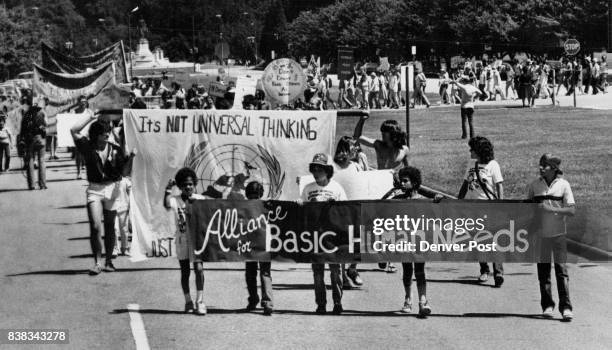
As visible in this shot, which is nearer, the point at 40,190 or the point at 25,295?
the point at 25,295

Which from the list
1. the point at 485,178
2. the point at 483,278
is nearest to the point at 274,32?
the point at 483,278

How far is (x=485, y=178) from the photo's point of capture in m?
14.4

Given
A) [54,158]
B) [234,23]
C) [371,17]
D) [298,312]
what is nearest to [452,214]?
[298,312]

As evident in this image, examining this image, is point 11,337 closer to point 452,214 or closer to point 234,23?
point 452,214

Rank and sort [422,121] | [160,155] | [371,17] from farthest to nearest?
[371,17]
[422,121]
[160,155]

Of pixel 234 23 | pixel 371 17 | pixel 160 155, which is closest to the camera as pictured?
pixel 160 155

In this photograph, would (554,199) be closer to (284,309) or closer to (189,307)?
(284,309)

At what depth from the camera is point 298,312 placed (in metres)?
12.9

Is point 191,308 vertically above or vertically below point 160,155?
below

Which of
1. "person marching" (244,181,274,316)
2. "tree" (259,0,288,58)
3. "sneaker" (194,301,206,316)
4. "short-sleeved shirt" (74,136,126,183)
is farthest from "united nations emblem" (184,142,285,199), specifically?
"tree" (259,0,288,58)

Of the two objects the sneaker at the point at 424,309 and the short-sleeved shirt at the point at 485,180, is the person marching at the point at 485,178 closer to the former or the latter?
the short-sleeved shirt at the point at 485,180

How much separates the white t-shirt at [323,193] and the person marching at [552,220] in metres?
1.91

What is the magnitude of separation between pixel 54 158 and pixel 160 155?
21559mm

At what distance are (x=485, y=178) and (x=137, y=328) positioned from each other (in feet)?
14.5
